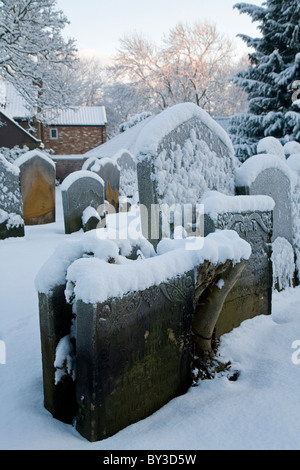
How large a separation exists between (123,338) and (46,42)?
49.7 ft

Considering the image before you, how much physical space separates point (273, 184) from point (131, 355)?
3316mm

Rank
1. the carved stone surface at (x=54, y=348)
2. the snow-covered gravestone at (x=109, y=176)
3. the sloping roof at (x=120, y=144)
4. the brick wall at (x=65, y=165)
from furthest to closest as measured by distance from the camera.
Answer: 1. the brick wall at (x=65, y=165)
2. the sloping roof at (x=120, y=144)
3. the snow-covered gravestone at (x=109, y=176)
4. the carved stone surface at (x=54, y=348)

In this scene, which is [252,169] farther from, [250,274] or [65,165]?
[65,165]

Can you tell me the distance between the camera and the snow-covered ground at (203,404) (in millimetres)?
1706

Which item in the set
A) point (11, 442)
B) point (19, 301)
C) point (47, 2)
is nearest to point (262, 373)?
point (11, 442)

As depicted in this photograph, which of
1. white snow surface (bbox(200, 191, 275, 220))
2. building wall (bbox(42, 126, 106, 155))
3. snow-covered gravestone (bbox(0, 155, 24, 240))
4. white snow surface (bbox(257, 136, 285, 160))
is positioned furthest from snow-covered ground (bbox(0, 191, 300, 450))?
building wall (bbox(42, 126, 106, 155))

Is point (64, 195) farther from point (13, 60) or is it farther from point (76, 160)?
point (76, 160)

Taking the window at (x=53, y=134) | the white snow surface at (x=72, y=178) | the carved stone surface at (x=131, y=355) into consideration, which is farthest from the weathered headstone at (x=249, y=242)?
the window at (x=53, y=134)

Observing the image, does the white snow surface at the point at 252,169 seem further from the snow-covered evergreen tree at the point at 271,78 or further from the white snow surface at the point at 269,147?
the snow-covered evergreen tree at the point at 271,78

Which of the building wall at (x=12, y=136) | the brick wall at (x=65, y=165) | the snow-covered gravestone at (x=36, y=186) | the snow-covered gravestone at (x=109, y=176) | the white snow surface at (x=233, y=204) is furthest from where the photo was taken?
the brick wall at (x=65, y=165)

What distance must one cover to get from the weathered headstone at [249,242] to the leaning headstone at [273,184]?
2.06ft

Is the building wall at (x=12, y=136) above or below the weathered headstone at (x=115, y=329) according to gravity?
above

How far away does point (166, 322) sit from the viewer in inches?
81.0

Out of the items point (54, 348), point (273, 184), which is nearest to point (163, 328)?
point (54, 348)
